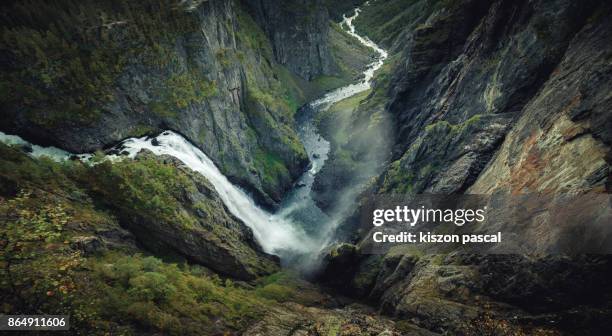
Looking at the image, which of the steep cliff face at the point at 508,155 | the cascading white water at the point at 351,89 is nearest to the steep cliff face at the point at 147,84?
the steep cliff face at the point at 508,155

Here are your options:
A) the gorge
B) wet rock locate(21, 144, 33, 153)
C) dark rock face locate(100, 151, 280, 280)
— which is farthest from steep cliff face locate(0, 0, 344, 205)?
dark rock face locate(100, 151, 280, 280)

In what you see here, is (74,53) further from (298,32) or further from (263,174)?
(298,32)

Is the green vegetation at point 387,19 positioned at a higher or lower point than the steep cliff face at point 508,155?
higher

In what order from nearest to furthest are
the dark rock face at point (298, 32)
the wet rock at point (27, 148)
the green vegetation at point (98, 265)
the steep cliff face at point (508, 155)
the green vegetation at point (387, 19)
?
the green vegetation at point (98, 265)
the steep cliff face at point (508, 155)
the wet rock at point (27, 148)
the dark rock face at point (298, 32)
the green vegetation at point (387, 19)

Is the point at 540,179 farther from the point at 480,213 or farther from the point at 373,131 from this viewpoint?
the point at 373,131

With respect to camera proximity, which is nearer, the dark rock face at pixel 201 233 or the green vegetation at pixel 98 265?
the green vegetation at pixel 98 265

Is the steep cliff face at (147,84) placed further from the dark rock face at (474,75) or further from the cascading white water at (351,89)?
the cascading white water at (351,89)

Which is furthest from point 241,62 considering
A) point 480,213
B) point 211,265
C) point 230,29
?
point 480,213
